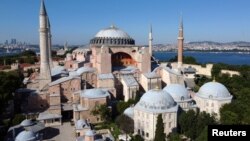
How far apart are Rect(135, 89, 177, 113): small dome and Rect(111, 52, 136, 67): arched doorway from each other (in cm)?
964

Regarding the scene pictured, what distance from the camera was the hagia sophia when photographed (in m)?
15.4

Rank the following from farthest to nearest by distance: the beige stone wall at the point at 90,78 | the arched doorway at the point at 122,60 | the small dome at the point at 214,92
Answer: the arched doorway at the point at 122,60 → the beige stone wall at the point at 90,78 → the small dome at the point at 214,92

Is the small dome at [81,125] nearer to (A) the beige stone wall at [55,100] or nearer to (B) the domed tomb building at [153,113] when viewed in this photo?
(B) the domed tomb building at [153,113]

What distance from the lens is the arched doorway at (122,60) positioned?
24.8 meters

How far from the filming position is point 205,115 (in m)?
15.2

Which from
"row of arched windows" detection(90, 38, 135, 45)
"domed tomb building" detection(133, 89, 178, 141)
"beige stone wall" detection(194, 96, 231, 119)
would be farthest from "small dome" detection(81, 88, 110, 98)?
"row of arched windows" detection(90, 38, 135, 45)

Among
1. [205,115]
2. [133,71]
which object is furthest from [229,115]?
[133,71]

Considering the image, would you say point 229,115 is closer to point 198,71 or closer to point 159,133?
point 159,133

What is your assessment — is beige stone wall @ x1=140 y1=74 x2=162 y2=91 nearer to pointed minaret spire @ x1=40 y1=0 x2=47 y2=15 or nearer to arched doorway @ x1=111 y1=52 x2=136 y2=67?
arched doorway @ x1=111 y1=52 x2=136 y2=67

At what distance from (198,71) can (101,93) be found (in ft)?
76.5

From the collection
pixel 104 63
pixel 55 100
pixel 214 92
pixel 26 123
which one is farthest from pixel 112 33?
pixel 26 123

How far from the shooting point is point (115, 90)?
68.2 ft

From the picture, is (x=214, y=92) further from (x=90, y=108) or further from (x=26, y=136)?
(x=26, y=136)

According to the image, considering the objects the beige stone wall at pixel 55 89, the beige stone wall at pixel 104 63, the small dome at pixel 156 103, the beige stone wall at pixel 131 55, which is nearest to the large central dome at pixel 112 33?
the beige stone wall at pixel 131 55
